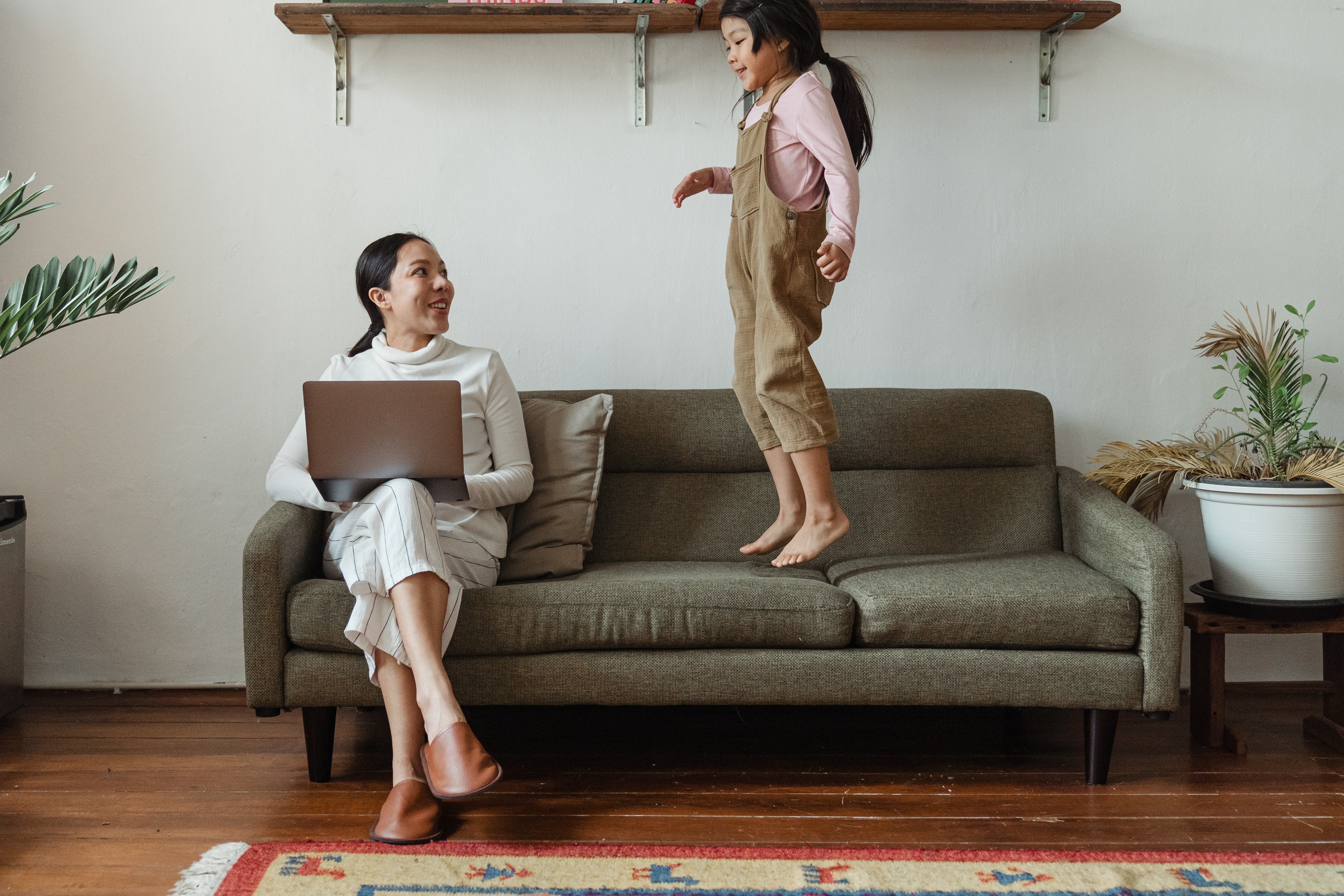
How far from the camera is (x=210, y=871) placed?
1.46m

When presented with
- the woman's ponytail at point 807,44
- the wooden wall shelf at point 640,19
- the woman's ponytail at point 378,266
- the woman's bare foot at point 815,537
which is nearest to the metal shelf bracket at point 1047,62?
the wooden wall shelf at point 640,19

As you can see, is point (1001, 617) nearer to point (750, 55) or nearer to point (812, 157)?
point (812, 157)

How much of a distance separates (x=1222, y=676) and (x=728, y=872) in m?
1.20

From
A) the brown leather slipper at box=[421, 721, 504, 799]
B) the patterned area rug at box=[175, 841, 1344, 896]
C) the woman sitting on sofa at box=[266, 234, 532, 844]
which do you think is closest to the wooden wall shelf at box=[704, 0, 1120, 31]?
the woman sitting on sofa at box=[266, 234, 532, 844]

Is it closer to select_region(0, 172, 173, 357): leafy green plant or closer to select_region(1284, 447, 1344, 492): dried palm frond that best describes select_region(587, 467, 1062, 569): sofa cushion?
select_region(1284, 447, 1344, 492): dried palm frond

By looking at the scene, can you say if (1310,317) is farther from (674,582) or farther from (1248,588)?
(674,582)

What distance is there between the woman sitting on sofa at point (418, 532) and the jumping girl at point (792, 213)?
1.77 feet

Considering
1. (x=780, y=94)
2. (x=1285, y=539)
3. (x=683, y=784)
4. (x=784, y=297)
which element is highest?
(x=780, y=94)

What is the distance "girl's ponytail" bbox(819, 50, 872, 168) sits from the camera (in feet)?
6.68

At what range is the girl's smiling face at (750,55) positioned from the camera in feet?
6.35

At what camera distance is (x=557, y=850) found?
1.52 meters

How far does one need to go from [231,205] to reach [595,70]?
95 centimetres

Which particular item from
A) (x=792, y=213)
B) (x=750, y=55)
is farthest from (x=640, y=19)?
(x=792, y=213)

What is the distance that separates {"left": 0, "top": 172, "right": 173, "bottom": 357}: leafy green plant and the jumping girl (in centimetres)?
110
